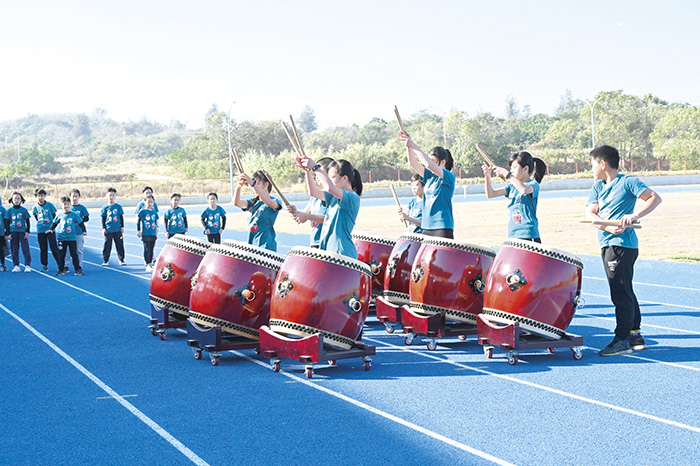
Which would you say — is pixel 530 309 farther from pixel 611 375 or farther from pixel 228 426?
pixel 228 426

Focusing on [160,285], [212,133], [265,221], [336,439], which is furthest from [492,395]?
[212,133]

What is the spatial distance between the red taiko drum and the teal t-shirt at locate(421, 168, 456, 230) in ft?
3.54

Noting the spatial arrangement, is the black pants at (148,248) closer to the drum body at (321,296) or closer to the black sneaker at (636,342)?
the drum body at (321,296)

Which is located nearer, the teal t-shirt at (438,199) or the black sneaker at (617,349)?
the black sneaker at (617,349)

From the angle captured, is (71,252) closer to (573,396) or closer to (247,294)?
(247,294)

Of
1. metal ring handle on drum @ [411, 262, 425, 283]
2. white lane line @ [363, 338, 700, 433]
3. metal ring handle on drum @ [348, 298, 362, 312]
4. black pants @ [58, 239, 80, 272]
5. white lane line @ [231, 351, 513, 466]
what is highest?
metal ring handle on drum @ [411, 262, 425, 283]

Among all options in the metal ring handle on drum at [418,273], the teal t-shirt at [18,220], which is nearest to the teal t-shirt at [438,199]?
the metal ring handle on drum at [418,273]

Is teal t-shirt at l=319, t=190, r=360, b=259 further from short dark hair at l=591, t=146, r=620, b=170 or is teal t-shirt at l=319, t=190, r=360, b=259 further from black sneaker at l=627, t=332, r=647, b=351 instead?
black sneaker at l=627, t=332, r=647, b=351

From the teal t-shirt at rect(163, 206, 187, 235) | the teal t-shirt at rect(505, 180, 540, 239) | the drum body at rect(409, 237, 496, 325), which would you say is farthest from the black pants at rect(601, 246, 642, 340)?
the teal t-shirt at rect(163, 206, 187, 235)

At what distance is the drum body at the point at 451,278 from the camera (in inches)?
326

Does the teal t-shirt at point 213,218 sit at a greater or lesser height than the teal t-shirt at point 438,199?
lesser

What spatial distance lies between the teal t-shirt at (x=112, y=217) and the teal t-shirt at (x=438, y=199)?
1054cm

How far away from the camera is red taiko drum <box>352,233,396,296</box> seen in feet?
32.2

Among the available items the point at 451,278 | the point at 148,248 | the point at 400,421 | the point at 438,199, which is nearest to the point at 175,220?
the point at 148,248
